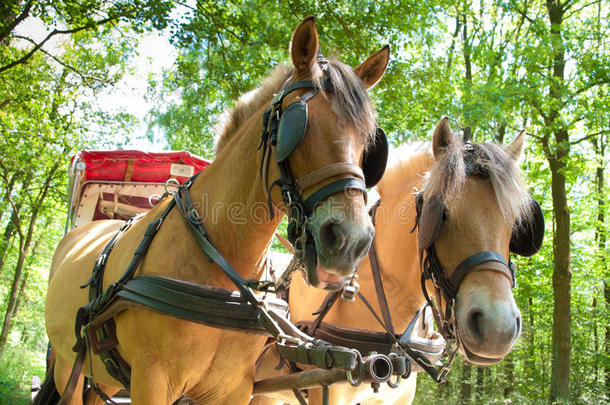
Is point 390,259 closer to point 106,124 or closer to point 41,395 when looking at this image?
point 41,395

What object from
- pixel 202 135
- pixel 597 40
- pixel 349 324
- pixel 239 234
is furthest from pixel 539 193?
pixel 239 234

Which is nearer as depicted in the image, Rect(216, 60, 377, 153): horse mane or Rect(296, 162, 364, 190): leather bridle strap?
Rect(296, 162, 364, 190): leather bridle strap

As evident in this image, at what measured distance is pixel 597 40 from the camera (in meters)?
10.2

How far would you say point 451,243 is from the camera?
8.05 ft

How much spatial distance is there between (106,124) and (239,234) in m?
11.5

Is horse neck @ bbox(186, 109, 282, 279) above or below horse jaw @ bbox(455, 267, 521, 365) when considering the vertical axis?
above

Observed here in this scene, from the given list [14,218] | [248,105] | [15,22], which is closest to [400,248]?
[248,105]

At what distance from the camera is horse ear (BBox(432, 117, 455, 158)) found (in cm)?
283

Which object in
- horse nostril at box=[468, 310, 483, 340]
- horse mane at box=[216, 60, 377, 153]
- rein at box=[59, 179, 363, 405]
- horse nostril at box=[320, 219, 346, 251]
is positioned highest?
horse mane at box=[216, 60, 377, 153]

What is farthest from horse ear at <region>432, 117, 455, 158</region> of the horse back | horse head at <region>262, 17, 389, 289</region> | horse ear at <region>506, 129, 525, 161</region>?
the horse back

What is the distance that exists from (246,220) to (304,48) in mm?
827

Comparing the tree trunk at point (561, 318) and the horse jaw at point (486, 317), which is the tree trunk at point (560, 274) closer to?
the tree trunk at point (561, 318)

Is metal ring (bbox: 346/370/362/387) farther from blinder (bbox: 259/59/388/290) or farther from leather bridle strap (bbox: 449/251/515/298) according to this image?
leather bridle strap (bbox: 449/251/515/298)

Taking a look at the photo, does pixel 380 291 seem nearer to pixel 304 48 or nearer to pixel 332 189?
pixel 332 189
